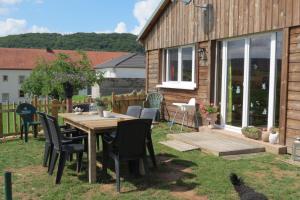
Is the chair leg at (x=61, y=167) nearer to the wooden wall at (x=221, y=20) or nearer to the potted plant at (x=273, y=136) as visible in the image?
the potted plant at (x=273, y=136)

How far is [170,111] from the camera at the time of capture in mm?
10844

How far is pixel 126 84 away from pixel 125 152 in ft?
49.6

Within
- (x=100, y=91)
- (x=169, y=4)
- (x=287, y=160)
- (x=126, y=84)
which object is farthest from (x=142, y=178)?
(x=126, y=84)

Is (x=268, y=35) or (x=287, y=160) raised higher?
(x=268, y=35)

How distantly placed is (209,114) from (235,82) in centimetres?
104

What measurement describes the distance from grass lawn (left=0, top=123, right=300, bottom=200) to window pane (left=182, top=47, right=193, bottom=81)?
12.5 ft

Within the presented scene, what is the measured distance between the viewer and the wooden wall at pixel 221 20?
21.8ft

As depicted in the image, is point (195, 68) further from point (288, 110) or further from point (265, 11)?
point (288, 110)

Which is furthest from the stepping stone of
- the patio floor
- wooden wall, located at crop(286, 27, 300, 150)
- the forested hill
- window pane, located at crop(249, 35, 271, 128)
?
the forested hill

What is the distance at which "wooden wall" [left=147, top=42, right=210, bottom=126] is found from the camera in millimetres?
9002

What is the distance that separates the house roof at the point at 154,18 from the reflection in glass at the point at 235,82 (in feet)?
10.6

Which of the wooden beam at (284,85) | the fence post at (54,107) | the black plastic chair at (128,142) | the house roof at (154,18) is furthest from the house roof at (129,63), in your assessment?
the black plastic chair at (128,142)

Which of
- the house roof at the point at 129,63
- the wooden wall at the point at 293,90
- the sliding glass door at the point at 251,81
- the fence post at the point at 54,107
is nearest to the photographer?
the wooden wall at the point at 293,90

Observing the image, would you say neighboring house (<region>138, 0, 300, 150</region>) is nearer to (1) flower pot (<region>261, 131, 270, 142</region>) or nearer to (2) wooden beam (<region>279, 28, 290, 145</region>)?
(2) wooden beam (<region>279, 28, 290, 145</region>)
